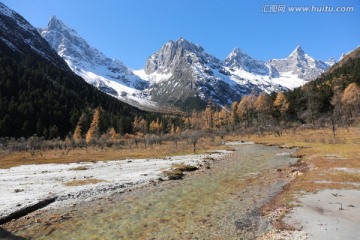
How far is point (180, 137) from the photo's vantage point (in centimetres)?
16088

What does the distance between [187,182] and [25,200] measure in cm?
1898

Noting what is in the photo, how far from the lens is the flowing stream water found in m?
20.5

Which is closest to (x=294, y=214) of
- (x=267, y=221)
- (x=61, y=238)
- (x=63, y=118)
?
(x=267, y=221)

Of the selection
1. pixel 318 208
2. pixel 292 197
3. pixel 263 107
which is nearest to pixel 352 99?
pixel 263 107

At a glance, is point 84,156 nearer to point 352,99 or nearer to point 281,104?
point 352,99

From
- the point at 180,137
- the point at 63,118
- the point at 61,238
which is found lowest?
the point at 61,238

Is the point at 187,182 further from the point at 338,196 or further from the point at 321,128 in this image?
the point at 321,128

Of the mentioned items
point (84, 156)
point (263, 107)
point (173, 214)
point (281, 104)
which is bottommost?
point (173, 214)

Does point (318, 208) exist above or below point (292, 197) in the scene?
below

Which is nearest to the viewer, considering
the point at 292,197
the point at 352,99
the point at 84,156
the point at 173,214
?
the point at 173,214

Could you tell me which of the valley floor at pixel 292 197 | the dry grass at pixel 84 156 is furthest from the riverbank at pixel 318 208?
the dry grass at pixel 84 156

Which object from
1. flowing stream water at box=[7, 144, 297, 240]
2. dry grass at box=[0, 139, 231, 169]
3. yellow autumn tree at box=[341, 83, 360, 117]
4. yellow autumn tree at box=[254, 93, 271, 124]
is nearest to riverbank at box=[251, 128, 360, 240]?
flowing stream water at box=[7, 144, 297, 240]

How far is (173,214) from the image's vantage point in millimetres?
24641

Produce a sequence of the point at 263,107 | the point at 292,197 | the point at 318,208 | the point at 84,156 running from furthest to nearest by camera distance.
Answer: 1. the point at 263,107
2. the point at 84,156
3. the point at 292,197
4. the point at 318,208
